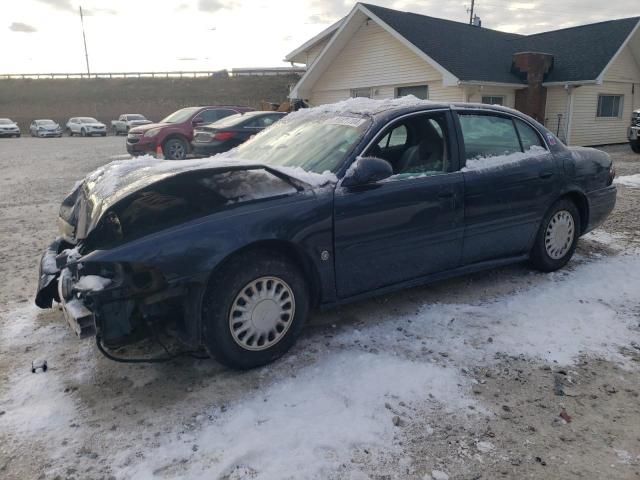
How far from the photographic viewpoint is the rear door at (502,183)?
4211 mm

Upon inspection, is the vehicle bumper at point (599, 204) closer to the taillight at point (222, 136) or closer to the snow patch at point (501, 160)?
the snow patch at point (501, 160)

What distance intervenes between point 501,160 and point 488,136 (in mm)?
236

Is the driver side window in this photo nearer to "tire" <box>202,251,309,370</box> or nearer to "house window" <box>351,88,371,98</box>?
"tire" <box>202,251,309,370</box>

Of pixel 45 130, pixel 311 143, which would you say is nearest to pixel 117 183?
pixel 311 143

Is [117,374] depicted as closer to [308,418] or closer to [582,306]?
[308,418]

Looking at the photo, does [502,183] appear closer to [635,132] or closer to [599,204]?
[599,204]

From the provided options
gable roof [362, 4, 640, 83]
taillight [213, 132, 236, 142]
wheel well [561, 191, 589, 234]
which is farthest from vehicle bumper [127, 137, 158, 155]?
wheel well [561, 191, 589, 234]

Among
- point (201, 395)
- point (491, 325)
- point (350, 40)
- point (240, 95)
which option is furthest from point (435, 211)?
point (240, 95)

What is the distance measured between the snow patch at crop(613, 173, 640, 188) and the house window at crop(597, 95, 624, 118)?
30.7 feet

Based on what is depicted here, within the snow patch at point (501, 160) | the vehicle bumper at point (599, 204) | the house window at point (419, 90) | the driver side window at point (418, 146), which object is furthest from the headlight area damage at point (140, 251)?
the house window at point (419, 90)

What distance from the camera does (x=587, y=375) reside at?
3.24 meters

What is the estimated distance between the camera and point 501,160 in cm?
442

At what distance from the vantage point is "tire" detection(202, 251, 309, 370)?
122 inches

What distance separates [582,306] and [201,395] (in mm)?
3104
